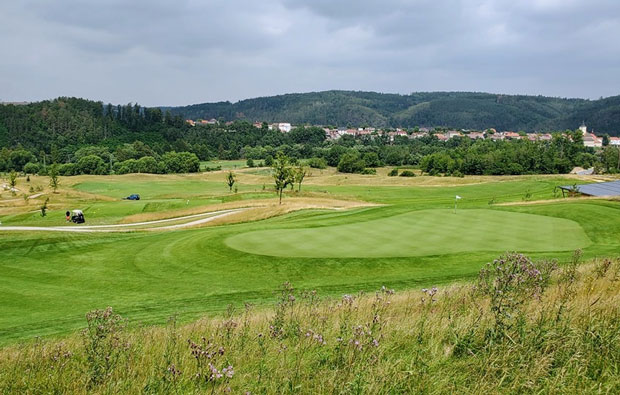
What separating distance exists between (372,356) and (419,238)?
1719 cm

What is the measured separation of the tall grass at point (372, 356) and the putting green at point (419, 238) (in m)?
12.1

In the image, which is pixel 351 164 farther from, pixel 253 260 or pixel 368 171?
pixel 253 260

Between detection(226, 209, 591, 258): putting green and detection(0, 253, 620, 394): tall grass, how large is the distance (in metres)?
12.1

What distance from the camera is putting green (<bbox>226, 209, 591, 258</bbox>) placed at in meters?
19.3

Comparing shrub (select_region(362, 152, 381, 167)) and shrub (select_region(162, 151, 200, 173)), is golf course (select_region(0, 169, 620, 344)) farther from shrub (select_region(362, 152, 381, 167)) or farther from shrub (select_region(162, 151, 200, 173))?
shrub (select_region(162, 151, 200, 173))

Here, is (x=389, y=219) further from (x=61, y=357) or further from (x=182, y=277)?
(x=61, y=357)

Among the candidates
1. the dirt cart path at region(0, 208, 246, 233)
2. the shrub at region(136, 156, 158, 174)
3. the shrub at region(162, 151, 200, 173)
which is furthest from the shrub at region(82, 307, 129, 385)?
the shrub at region(136, 156, 158, 174)

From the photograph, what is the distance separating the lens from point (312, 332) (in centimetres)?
613

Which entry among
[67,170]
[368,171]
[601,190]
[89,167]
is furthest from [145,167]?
[601,190]

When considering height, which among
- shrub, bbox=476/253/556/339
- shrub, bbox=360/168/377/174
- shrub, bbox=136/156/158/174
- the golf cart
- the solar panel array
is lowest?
the golf cart

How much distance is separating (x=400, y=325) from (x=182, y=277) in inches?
469

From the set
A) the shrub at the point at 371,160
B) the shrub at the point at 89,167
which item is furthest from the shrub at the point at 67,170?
the shrub at the point at 371,160

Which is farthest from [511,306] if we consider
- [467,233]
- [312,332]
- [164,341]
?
[467,233]

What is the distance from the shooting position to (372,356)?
195 inches
